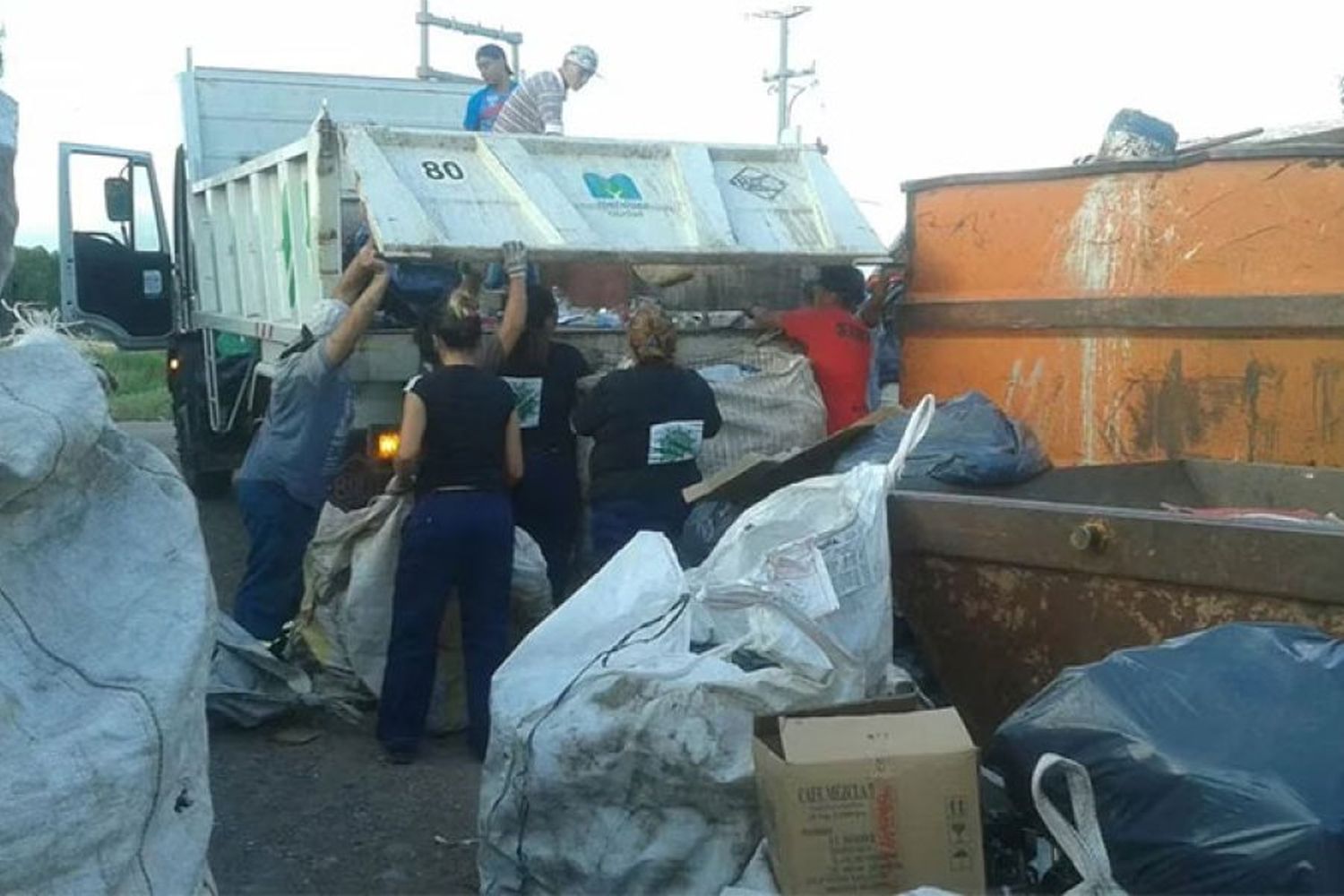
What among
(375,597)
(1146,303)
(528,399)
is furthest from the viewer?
(528,399)

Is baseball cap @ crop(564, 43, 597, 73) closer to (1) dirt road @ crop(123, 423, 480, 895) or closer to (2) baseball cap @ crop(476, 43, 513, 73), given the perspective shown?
(2) baseball cap @ crop(476, 43, 513, 73)

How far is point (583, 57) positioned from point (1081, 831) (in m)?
5.01

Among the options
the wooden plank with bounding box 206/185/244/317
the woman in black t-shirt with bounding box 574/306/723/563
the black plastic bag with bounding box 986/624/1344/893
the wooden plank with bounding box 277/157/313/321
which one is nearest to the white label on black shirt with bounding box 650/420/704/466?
the woman in black t-shirt with bounding box 574/306/723/563

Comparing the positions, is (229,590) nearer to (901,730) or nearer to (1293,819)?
(901,730)

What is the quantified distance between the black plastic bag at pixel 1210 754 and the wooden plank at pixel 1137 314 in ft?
7.04

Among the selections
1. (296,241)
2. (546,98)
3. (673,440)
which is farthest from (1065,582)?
(546,98)

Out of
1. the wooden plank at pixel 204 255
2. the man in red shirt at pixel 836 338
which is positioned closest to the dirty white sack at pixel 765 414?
the man in red shirt at pixel 836 338

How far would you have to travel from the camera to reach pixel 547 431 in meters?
5.75

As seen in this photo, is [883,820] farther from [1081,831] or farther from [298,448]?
[298,448]

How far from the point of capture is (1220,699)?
9.85 ft

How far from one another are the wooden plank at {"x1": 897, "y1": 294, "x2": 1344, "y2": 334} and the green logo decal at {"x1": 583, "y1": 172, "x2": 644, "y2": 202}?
1.13m

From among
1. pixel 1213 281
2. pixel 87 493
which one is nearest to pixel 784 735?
pixel 87 493

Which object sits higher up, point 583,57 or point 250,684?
point 583,57

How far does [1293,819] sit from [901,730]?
0.79m
